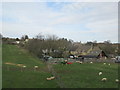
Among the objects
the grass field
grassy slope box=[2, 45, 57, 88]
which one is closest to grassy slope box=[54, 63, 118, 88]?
the grass field

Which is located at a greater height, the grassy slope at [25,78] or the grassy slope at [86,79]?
the grassy slope at [25,78]

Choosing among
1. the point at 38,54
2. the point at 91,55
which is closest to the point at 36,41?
the point at 38,54

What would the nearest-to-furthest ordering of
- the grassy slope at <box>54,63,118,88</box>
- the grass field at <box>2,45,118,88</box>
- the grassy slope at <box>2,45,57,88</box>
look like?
the grassy slope at <box>2,45,57,88</box> → the grass field at <box>2,45,118,88</box> → the grassy slope at <box>54,63,118,88</box>

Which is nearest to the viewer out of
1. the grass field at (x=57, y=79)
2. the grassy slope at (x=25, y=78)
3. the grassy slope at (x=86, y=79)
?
the grassy slope at (x=25, y=78)

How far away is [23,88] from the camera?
1380 cm

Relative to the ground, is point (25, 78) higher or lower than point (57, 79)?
higher

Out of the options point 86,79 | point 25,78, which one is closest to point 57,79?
point 86,79

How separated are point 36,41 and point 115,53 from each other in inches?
1515

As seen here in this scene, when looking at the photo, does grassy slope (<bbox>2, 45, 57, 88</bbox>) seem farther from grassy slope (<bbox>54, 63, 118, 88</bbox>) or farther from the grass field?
grassy slope (<bbox>54, 63, 118, 88</bbox>)

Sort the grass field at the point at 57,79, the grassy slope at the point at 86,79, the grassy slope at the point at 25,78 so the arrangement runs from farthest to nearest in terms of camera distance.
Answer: the grassy slope at the point at 86,79 → the grass field at the point at 57,79 → the grassy slope at the point at 25,78

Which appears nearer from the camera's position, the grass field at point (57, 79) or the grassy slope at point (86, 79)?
the grass field at point (57, 79)

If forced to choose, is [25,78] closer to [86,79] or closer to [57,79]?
[57,79]

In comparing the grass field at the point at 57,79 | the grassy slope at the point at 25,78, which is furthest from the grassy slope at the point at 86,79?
the grassy slope at the point at 25,78

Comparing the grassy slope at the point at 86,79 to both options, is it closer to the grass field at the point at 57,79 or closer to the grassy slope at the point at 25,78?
the grass field at the point at 57,79
